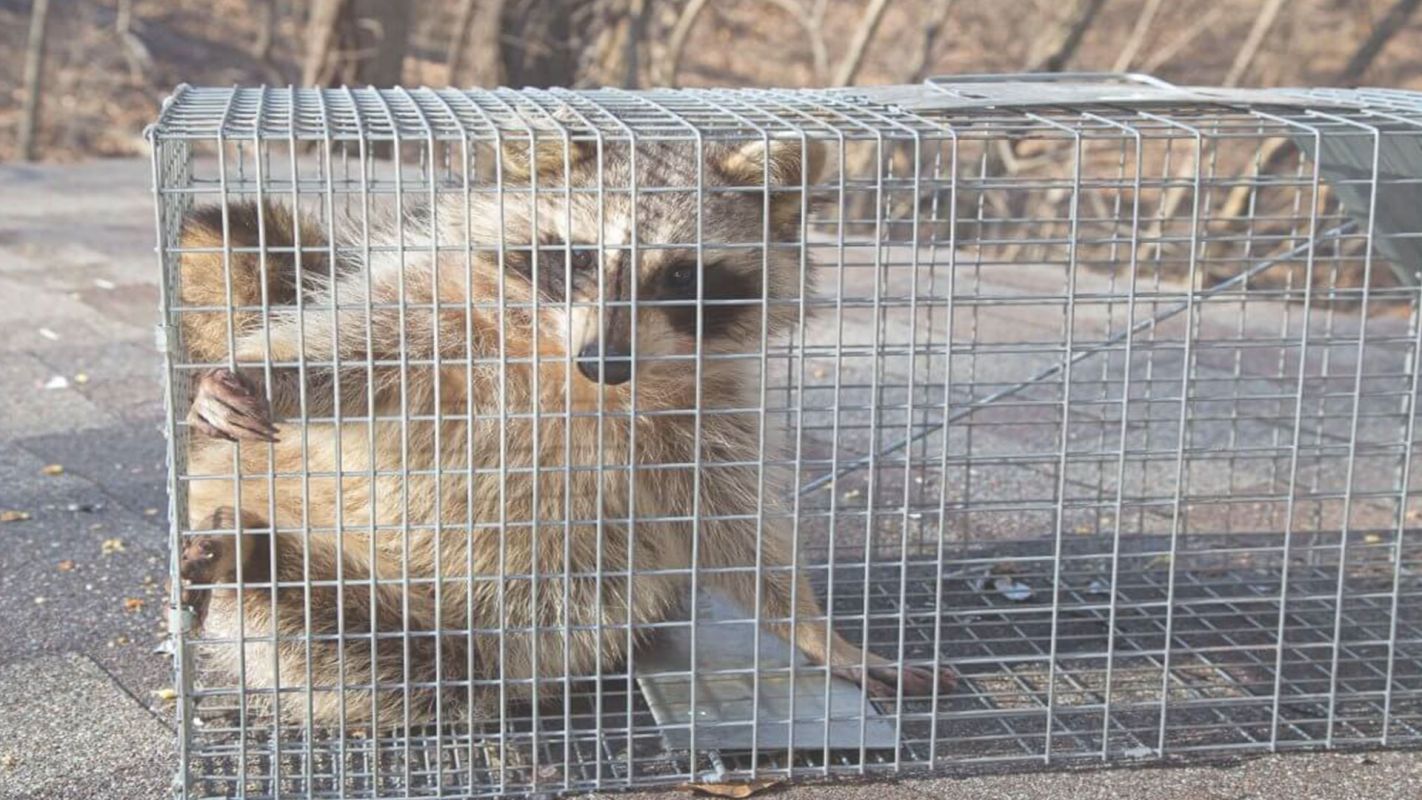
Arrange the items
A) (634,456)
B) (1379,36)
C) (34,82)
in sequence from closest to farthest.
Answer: (634,456)
(1379,36)
(34,82)

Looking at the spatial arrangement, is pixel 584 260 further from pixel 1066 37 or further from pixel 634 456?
pixel 1066 37

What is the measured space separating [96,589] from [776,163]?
1965 millimetres

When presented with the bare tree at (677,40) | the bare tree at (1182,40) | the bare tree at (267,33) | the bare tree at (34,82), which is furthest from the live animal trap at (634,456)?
the bare tree at (267,33)

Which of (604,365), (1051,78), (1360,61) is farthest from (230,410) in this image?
(1360,61)

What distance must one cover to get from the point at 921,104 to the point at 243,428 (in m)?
1.39

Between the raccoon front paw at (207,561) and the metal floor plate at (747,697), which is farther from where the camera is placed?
the metal floor plate at (747,697)

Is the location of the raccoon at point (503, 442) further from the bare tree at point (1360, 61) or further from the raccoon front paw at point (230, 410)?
the bare tree at point (1360, 61)

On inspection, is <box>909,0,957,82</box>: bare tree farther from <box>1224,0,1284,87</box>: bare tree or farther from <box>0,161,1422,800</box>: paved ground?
<box>0,161,1422,800</box>: paved ground

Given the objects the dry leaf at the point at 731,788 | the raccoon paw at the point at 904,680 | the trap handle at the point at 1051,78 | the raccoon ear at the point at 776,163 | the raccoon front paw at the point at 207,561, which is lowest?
the dry leaf at the point at 731,788

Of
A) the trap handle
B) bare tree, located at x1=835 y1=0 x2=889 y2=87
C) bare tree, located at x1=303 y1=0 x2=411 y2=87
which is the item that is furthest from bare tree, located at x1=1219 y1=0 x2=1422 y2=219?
the trap handle

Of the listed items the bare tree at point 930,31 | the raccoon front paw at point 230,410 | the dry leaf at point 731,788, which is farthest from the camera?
the bare tree at point 930,31

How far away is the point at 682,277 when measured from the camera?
280cm

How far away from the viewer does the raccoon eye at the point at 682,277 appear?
278 centimetres

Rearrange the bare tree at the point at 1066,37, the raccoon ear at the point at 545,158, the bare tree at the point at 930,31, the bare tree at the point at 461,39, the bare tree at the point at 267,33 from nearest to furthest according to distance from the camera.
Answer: the raccoon ear at the point at 545,158 < the bare tree at the point at 1066,37 < the bare tree at the point at 461,39 < the bare tree at the point at 930,31 < the bare tree at the point at 267,33
